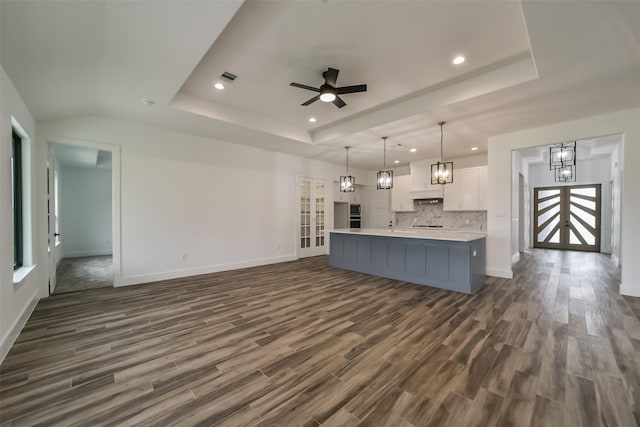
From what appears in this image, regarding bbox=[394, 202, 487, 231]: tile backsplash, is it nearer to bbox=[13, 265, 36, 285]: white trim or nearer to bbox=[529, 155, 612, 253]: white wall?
bbox=[529, 155, 612, 253]: white wall

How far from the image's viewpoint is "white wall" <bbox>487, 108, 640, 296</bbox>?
399 cm

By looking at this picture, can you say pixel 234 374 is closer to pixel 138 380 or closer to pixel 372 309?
pixel 138 380

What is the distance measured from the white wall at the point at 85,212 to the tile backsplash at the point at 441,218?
975 centimetres

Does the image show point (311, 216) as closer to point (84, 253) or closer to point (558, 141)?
point (558, 141)

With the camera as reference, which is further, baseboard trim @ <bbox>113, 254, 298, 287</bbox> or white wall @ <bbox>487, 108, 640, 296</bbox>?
baseboard trim @ <bbox>113, 254, 298, 287</bbox>

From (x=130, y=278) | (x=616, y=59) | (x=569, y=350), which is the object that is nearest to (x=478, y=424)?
(x=569, y=350)

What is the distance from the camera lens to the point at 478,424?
1601mm

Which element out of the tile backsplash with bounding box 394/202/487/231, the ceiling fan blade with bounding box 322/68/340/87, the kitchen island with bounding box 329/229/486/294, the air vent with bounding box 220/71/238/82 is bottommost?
the kitchen island with bounding box 329/229/486/294

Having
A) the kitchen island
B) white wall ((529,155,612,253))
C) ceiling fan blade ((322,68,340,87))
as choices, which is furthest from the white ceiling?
white wall ((529,155,612,253))

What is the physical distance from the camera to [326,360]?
7.50 feet

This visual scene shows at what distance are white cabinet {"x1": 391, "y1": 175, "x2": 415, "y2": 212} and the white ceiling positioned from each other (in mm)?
3284

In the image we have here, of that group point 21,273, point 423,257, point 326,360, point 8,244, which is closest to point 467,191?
point 423,257

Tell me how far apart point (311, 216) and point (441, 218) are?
3.91m

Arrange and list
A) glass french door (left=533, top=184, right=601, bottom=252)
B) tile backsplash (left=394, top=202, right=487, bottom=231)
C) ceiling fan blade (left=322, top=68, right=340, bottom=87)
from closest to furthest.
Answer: ceiling fan blade (left=322, top=68, right=340, bottom=87) → tile backsplash (left=394, top=202, right=487, bottom=231) → glass french door (left=533, top=184, right=601, bottom=252)
